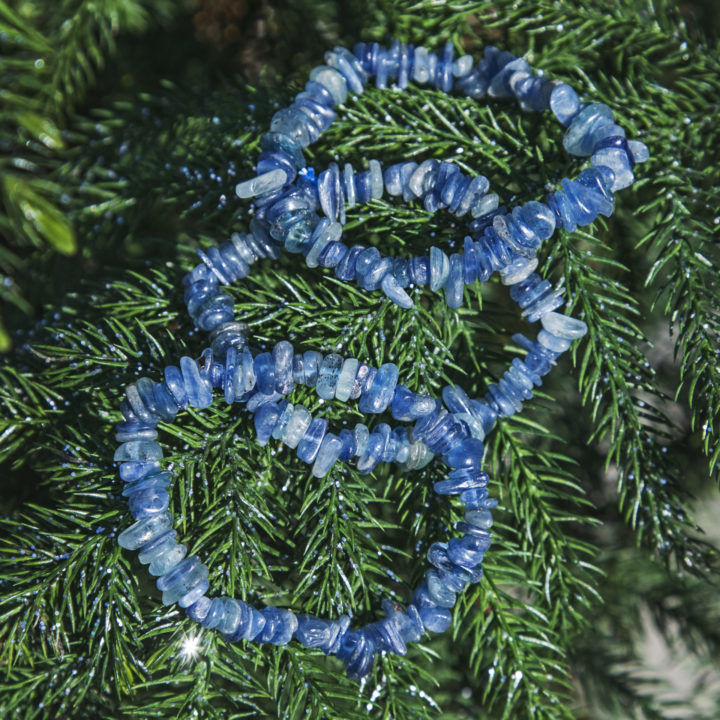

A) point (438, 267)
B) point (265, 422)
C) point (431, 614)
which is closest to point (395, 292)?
point (438, 267)

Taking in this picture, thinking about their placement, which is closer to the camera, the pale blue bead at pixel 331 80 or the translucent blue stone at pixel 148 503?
the translucent blue stone at pixel 148 503

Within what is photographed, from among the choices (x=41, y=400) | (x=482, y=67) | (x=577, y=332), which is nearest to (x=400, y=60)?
(x=482, y=67)

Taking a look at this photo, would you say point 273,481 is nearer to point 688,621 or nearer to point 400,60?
point 400,60

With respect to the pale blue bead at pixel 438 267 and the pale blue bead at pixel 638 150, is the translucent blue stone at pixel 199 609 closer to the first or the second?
the pale blue bead at pixel 438 267

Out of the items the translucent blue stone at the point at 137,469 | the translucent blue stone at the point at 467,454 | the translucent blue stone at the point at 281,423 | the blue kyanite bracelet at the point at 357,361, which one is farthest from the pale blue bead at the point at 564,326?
the translucent blue stone at the point at 137,469

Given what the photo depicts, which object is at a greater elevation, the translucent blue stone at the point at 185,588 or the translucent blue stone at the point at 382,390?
the translucent blue stone at the point at 382,390

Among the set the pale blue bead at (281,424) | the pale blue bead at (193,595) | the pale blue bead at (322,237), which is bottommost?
the pale blue bead at (193,595)

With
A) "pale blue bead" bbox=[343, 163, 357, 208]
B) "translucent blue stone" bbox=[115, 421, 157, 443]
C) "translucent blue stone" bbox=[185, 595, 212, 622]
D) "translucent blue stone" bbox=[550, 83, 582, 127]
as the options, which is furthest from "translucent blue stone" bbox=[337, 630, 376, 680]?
"translucent blue stone" bbox=[550, 83, 582, 127]
